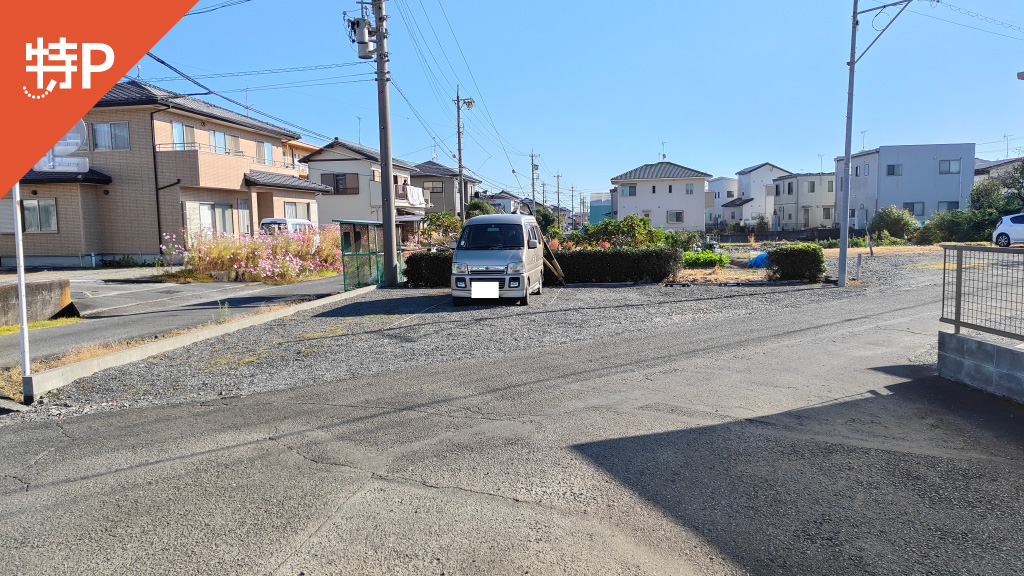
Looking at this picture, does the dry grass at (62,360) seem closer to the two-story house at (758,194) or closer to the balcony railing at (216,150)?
the balcony railing at (216,150)

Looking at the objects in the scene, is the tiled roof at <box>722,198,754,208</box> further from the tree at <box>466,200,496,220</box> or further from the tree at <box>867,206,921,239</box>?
the tree at <box>466,200,496,220</box>

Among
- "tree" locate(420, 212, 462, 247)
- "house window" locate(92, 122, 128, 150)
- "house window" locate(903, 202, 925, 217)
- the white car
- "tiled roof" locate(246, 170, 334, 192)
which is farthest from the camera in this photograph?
"house window" locate(903, 202, 925, 217)

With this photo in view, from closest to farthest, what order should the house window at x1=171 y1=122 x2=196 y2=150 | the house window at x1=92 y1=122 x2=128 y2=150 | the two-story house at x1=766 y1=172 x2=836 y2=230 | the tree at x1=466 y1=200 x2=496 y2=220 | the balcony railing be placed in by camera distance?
the house window at x1=92 y1=122 x2=128 y2=150 → the balcony railing → the house window at x1=171 y1=122 x2=196 y2=150 → the tree at x1=466 y1=200 x2=496 y2=220 → the two-story house at x1=766 y1=172 x2=836 y2=230

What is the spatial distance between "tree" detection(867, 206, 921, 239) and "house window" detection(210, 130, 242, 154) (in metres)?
36.2

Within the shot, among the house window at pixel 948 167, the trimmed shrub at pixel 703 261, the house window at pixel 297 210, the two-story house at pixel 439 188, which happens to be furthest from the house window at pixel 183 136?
the house window at pixel 948 167

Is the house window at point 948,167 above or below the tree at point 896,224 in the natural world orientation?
above

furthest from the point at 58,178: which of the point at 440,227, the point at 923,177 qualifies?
the point at 923,177

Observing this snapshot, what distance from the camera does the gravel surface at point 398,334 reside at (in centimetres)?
684

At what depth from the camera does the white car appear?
26672mm

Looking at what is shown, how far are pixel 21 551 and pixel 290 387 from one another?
3.43 metres

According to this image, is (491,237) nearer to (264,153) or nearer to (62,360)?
(62,360)

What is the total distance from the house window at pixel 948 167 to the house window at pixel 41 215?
54158 millimetres

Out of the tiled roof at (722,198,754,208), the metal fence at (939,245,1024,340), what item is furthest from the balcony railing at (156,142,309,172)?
the tiled roof at (722,198,754,208)

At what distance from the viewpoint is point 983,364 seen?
5.80m
